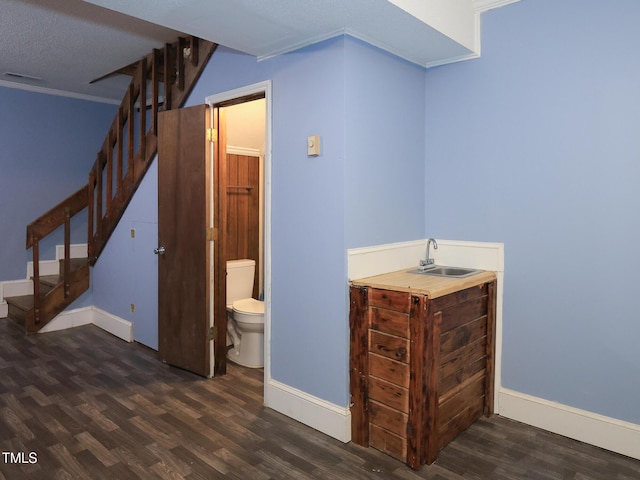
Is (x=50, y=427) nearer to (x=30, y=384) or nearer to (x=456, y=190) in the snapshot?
(x=30, y=384)

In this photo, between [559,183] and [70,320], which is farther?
[70,320]

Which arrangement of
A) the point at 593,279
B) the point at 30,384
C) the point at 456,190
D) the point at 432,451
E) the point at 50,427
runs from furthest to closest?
the point at 30,384, the point at 456,190, the point at 50,427, the point at 593,279, the point at 432,451

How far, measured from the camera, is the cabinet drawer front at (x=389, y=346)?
2207mm

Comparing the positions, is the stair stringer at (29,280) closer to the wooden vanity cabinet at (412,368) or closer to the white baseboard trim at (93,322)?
the white baseboard trim at (93,322)

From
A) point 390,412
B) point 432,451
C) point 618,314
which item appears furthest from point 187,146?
point 618,314

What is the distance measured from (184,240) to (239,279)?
0.79 meters

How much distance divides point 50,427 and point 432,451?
2091mm

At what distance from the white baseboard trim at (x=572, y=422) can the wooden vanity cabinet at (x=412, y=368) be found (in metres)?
0.25

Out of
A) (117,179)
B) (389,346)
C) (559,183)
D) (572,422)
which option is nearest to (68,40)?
(117,179)

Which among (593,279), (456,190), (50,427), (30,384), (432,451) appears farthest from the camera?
(30,384)

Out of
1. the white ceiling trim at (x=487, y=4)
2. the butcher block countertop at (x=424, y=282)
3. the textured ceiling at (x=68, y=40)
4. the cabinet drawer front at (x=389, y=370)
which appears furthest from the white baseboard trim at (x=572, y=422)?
the textured ceiling at (x=68, y=40)

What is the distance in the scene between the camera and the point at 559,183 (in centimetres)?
247

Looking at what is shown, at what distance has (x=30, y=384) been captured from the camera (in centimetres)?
312

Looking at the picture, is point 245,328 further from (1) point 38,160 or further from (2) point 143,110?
(1) point 38,160
